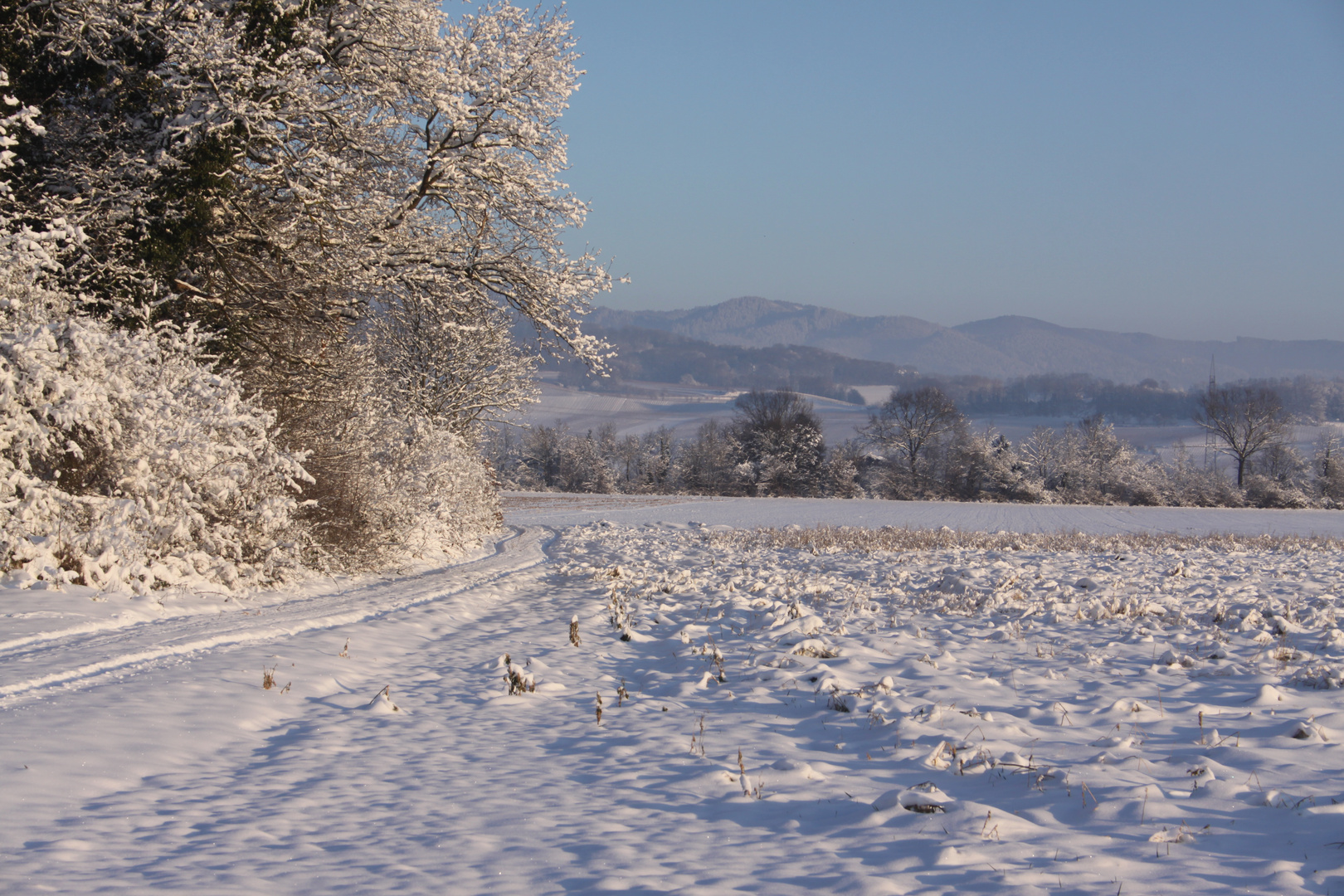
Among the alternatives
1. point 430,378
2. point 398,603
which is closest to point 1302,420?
point 430,378

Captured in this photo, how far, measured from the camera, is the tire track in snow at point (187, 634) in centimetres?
566

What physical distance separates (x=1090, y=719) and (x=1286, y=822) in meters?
1.79

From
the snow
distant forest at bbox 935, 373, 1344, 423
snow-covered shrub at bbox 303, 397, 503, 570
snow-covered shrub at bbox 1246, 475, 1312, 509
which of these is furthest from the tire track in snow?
distant forest at bbox 935, 373, 1344, 423

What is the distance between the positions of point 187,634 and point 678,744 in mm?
5023

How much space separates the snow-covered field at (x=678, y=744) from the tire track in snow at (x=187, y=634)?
5 cm

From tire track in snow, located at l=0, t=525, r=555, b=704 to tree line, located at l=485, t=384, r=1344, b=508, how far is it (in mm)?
48684

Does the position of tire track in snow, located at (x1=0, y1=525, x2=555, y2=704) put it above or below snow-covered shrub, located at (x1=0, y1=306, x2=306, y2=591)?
below

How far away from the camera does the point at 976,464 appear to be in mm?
64562

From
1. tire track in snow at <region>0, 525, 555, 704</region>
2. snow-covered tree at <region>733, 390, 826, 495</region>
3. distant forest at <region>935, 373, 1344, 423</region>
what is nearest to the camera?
tire track in snow at <region>0, 525, 555, 704</region>

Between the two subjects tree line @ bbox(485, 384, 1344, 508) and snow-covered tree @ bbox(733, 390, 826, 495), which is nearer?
tree line @ bbox(485, 384, 1344, 508)

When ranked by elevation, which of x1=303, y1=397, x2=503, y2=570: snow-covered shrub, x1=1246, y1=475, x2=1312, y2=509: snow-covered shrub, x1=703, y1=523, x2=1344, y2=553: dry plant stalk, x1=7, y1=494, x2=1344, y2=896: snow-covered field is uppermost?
x1=303, y1=397, x2=503, y2=570: snow-covered shrub

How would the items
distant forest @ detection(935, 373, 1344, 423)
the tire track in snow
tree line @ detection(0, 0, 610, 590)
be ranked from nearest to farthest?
1. the tire track in snow
2. tree line @ detection(0, 0, 610, 590)
3. distant forest @ detection(935, 373, 1344, 423)

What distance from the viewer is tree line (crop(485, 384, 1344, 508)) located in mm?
61438

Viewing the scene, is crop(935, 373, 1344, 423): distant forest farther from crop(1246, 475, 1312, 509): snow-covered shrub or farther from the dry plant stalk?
the dry plant stalk
